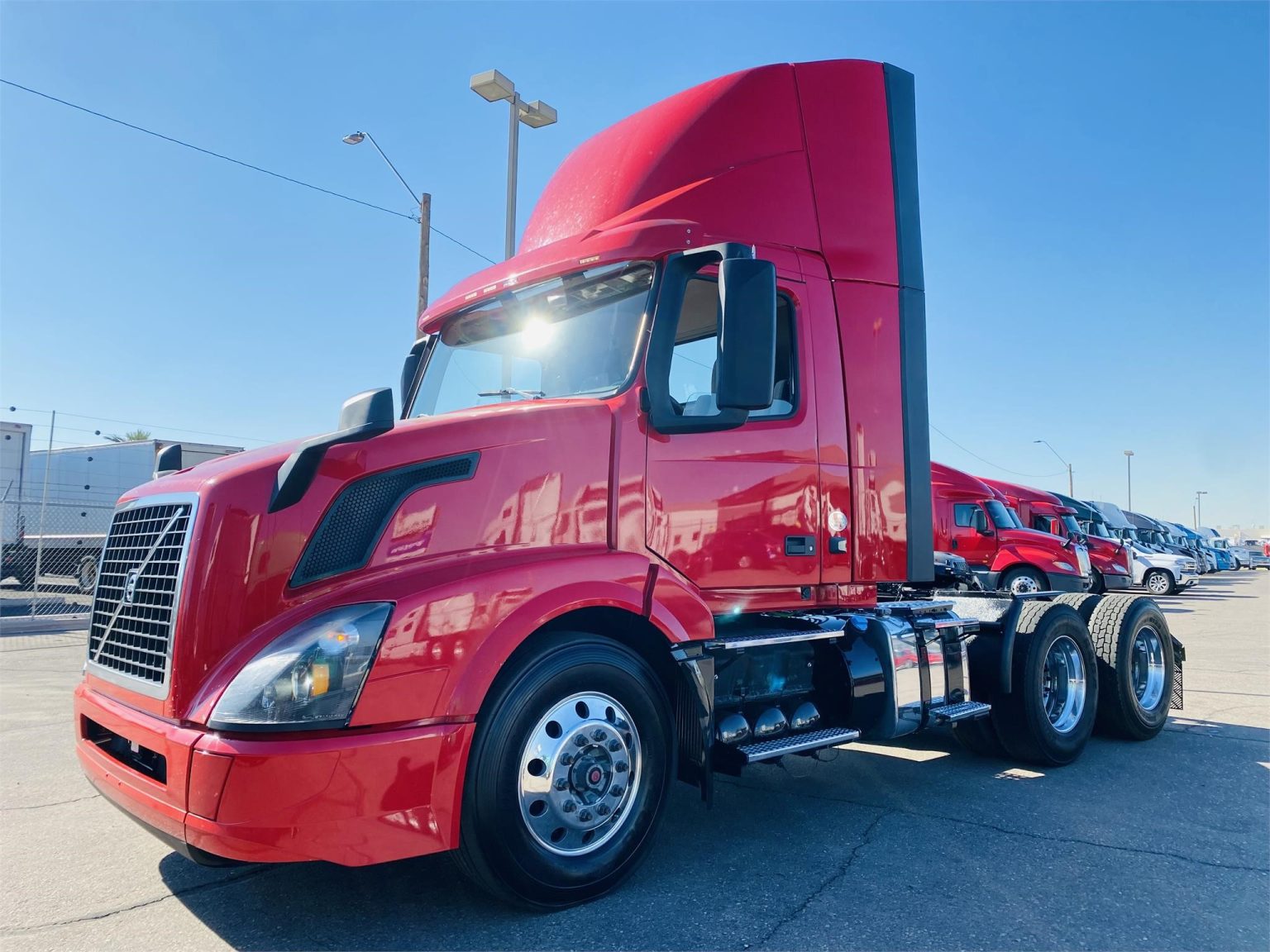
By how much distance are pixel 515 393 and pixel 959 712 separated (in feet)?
10.5

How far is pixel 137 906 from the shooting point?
11.2ft

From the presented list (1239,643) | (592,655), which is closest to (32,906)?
(592,655)

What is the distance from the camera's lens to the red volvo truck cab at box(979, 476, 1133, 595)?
22109mm

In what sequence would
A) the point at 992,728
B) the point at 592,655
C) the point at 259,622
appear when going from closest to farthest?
the point at 259,622
the point at 592,655
the point at 992,728

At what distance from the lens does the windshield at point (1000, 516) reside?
19.6 meters

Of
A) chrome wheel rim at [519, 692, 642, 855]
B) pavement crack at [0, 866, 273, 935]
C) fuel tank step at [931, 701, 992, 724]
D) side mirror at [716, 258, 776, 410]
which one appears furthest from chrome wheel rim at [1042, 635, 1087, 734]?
pavement crack at [0, 866, 273, 935]

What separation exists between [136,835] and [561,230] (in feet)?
12.0

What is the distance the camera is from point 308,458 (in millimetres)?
3109

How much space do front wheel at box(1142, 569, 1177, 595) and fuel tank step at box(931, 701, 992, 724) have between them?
88.7 feet

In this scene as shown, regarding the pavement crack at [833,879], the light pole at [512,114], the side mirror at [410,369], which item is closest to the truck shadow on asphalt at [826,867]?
the pavement crack at [833,879]

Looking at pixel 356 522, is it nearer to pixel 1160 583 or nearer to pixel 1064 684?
pixel 1064 684

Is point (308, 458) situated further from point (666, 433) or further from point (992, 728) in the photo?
point (992, 728)

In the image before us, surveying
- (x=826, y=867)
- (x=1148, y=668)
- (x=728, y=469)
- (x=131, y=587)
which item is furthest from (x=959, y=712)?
(x=131, y=587)

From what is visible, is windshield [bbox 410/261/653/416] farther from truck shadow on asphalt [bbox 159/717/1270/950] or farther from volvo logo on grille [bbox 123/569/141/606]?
truck shadow on asphalt [bbox 159/717/1270/950]
